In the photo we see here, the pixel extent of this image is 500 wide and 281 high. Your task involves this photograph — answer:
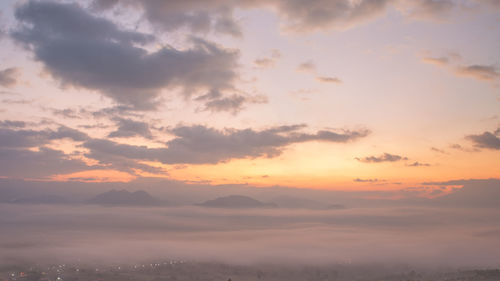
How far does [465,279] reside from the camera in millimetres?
101375

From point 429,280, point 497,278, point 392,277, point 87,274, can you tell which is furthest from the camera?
point 87,274

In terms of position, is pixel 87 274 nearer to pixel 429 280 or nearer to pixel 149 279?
pixel 149 279

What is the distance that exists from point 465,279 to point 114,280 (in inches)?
6300

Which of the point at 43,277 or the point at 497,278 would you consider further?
the point at 43,277

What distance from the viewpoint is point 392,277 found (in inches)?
5965

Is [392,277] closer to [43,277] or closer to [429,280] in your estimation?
[429,280]

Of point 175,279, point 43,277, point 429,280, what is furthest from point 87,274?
point 429,280

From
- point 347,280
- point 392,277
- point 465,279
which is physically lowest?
point 347,280

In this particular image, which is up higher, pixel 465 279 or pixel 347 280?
pixel 465 279

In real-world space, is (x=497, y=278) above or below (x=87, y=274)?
above

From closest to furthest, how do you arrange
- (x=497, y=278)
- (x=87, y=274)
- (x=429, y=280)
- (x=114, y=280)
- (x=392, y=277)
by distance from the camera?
(x=497, y=278)
(x=429, y=280)
(x=392, y=277)
(x=114, y=280)
(x=87, y=274)

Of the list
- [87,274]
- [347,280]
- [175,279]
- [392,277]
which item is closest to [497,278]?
[392,277]

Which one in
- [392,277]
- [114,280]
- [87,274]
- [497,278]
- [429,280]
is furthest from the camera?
[87,274]

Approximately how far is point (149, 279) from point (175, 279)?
14634 millimetres
